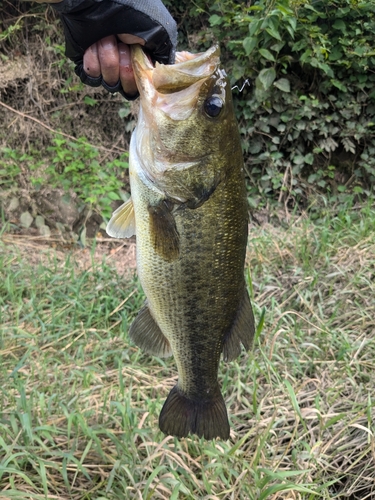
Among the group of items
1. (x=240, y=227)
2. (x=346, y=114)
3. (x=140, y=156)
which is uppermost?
(x=140, y=156)

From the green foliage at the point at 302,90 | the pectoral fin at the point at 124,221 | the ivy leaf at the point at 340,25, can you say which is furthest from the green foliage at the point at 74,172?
the pectoral fin at the point at 124,221

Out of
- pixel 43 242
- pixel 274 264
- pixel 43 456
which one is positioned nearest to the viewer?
pixel 43 456

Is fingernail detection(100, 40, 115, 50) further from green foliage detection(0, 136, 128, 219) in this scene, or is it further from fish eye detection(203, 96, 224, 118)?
green foliage detection(0, 136, 128, 219)

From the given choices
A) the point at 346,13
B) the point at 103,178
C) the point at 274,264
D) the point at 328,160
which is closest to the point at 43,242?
the point at 103,178

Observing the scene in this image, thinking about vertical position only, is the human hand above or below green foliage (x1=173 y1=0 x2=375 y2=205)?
above

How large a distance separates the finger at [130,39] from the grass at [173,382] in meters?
1.34

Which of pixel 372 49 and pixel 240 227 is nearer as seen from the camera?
pixel 240 227

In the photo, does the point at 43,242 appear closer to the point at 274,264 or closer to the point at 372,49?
the point at 274,264

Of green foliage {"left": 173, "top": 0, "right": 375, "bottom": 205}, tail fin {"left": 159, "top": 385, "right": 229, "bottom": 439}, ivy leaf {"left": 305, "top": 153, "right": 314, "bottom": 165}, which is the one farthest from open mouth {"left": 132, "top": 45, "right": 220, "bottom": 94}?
ivy leaf {"left": 305, "top": 153, "right": 314, "bottom": 165}

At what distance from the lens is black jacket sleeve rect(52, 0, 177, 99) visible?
4.33ft

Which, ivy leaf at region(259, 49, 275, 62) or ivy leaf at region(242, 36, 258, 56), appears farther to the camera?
ivy leaf at region(259, 49, 275, 62)

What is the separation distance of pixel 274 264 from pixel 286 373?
1.31 meters

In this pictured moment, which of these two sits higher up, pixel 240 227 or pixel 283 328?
pixel 240 227

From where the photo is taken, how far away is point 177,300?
4.91 ft
